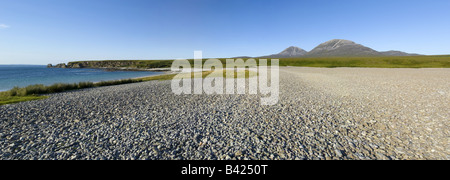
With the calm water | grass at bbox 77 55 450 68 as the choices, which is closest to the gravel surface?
the calm water

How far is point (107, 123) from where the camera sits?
977 centimetres

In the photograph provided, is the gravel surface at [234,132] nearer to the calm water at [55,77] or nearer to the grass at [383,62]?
the calm water at [55,77]

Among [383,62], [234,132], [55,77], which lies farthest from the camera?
[383,62]

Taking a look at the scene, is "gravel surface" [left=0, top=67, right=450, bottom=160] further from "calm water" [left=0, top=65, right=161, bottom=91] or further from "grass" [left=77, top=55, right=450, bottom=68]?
"grass" [left=77, top=55, right=450, bottom=68]

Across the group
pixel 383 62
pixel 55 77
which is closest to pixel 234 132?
pixel 55 77

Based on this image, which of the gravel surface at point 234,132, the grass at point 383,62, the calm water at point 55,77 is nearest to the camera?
the gravel surface at point 234,132

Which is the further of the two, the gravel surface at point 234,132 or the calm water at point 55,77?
the calm water at point 55,77

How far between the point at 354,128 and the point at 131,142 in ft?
35.9

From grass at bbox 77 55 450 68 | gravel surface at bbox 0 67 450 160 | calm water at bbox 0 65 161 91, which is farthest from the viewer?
grass at bbox 77 55 450 68

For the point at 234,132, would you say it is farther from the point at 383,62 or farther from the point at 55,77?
the point at 383,62

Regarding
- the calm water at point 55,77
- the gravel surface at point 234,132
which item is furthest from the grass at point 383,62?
the calm water at point 55,77
